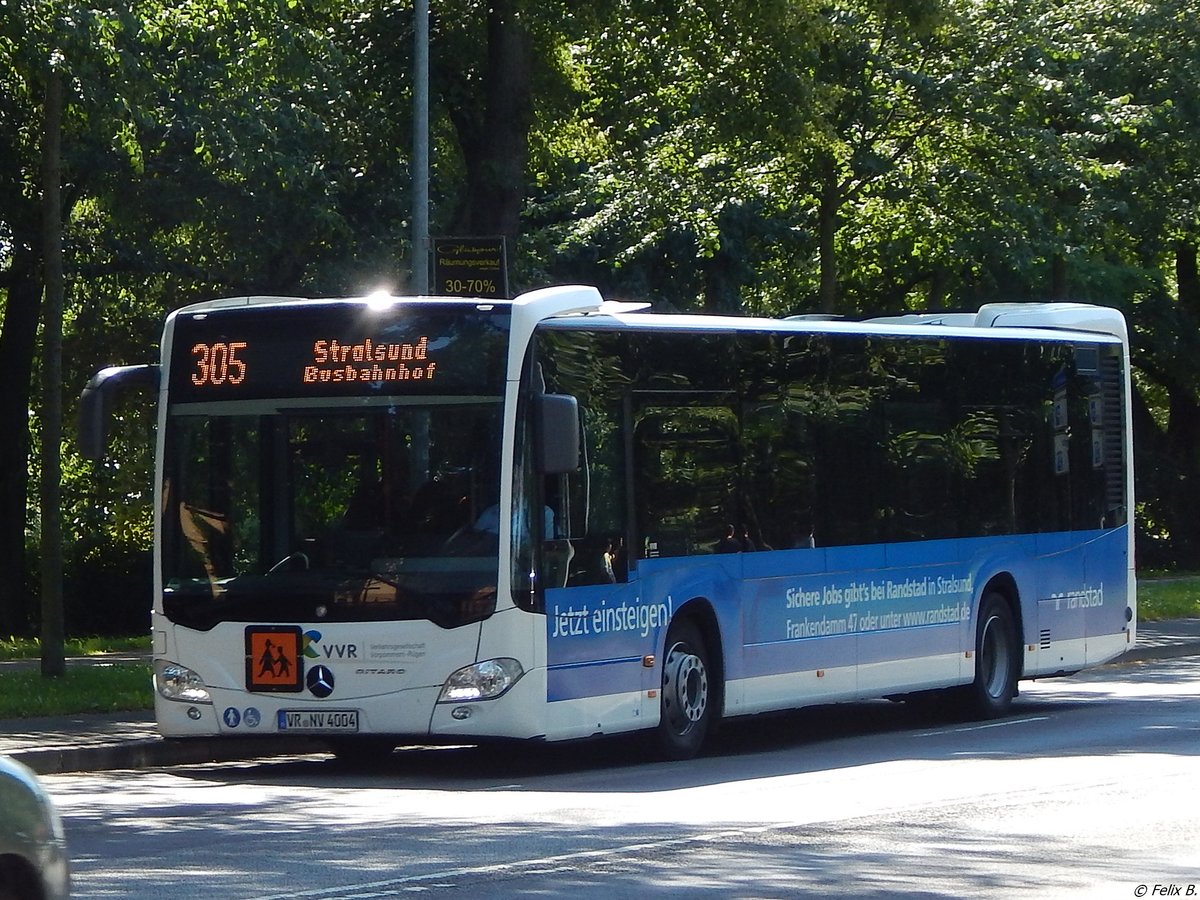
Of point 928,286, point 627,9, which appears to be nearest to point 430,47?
point 627,9

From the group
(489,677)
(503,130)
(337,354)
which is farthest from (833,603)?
(503,130)

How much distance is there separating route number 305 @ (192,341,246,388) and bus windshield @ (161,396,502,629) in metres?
0.19

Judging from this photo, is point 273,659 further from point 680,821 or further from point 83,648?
point 83,648

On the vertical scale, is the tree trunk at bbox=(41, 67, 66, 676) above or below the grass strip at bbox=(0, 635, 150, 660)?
above

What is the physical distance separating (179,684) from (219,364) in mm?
1998

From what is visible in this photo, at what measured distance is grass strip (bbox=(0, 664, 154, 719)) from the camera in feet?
52.6

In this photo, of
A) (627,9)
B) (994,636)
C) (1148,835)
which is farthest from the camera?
(627,9)

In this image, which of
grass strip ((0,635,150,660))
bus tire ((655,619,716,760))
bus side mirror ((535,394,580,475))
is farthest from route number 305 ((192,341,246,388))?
grass strip ((0,635,150,660))

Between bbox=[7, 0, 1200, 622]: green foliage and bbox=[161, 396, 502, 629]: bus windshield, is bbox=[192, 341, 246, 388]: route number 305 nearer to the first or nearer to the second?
bbox=[161, 396, 502, 629]: bus windshield

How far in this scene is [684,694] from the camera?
1397 centimetres

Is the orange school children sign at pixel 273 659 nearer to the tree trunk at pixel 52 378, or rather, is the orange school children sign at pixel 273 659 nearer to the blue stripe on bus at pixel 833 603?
the blue stripe on bus at pixel 833 603

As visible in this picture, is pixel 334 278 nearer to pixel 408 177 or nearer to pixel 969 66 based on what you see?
pixel 408 177

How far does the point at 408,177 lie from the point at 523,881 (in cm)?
1952

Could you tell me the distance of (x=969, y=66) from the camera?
Answer: 25.0 metres
